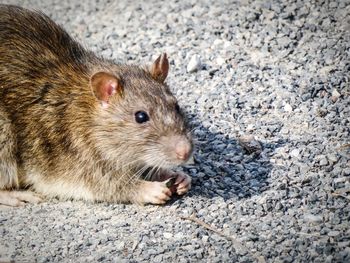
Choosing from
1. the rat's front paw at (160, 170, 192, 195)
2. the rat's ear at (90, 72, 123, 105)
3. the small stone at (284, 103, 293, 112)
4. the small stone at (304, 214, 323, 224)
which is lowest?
the small stone at (304, 214, 323, 224)

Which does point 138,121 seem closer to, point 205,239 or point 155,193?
point 155,193

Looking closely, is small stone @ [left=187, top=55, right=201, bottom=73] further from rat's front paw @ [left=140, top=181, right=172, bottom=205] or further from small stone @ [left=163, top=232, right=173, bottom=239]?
small stone @ [left=163, top=232, right=173, bottom=239]

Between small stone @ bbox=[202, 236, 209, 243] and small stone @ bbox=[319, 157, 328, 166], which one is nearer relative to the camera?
small stone @ bbox=[202, 236, 209, 243]

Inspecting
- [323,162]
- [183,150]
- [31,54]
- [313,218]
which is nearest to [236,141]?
[323,162]

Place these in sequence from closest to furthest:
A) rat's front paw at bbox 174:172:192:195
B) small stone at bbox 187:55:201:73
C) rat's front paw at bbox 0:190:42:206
Result: rat's front paw at bbox 174:172:192:195 → rat's front paw at bbox 0:190:42:206 → small stone at bbox 187:55:201:73

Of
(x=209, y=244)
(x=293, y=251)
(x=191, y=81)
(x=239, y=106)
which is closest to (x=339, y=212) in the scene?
(x=293, y=251)

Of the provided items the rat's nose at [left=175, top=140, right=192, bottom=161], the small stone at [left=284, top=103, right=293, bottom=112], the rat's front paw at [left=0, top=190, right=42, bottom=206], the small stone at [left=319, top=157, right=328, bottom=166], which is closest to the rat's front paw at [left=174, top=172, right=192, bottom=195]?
the rat's nose at [left=175, top=140, right=192, bottom=161]
